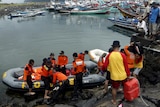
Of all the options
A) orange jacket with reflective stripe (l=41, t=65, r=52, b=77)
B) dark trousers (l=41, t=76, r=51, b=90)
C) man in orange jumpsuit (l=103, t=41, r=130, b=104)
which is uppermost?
man in orange jumpsuit (l=103, t=41, r=130, b=104)

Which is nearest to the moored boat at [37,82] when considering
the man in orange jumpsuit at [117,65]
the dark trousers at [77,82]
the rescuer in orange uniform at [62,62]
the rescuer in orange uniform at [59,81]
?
the rescuer in orange uniform at [62,62]

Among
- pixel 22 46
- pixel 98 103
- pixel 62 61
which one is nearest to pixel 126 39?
pixel 22 46

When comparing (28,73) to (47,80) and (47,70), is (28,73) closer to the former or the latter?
(47,80)

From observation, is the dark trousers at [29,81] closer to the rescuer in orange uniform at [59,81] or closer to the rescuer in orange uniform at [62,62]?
the rescuer in orange uniform at [59,81]

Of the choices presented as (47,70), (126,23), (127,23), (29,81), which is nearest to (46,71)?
(47,70)

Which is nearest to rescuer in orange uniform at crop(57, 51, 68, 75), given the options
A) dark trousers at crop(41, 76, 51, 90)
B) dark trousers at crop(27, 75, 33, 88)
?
dark trousers at crop(27, 75, 33, 88)

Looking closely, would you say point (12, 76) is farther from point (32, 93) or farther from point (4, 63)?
point (4, 63)

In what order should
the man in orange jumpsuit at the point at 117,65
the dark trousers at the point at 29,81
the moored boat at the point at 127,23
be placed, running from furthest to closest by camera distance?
the moored boat at the point at 127,23 < the dark trousers at the point at 29,81 < the man in orange jumpsuit at the point at 117,65

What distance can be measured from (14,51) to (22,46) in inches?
63.4

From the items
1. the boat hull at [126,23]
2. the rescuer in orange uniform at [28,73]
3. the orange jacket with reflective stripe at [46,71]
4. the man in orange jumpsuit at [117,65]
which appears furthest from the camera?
the boat hull at [126,23]

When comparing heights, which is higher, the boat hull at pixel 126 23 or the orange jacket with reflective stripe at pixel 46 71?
the orange jacket with reflective stripe at pixel 46 71

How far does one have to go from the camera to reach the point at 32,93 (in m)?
8.53

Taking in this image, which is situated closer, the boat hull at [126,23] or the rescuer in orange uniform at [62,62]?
the rescuer in orange uniform at [62,62]

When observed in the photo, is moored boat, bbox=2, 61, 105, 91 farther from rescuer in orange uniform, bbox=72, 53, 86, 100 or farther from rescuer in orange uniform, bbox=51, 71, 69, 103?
rescuer in orange uniform, bbox=51, 71, 69, 103
